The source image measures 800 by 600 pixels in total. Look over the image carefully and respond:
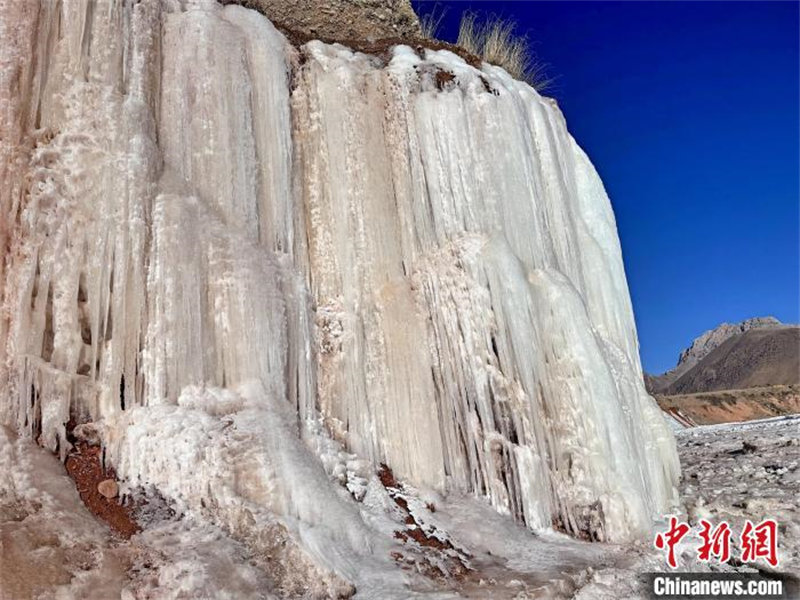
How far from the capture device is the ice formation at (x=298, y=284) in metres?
7.40

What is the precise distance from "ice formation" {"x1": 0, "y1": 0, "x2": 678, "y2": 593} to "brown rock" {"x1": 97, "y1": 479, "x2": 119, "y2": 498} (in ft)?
0.59

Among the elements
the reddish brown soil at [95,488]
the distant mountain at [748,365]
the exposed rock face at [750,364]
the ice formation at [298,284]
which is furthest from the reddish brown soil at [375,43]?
the exposed rock face at [750,364]

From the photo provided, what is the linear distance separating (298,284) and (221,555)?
4.30m

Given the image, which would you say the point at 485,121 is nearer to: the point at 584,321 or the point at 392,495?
the point at 584,321

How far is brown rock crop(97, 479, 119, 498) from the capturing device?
22.6 ft

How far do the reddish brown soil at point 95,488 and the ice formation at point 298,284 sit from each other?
0.63ft

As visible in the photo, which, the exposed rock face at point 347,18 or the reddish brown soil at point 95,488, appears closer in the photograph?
the reddish brown soil at point 95,488

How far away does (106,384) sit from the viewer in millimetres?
7645

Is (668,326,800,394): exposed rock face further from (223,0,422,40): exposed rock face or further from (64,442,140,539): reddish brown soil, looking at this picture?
(64,442,140,539): reddish brown soil

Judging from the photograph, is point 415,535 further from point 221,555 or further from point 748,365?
point 748,365

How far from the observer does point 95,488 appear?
6.94m

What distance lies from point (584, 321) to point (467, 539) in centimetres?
404

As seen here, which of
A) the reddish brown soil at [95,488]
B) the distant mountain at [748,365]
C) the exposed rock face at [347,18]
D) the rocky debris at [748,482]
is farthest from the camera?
the distant mountain at [748,365]

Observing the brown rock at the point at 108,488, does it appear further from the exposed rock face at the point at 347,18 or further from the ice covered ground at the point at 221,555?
the exposed rock face at the point at 347,18
